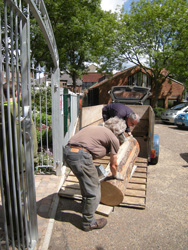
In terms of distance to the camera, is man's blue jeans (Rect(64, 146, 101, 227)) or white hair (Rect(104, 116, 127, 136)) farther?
white hair (Rect(104, 116, 127, 136))

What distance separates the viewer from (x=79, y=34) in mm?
20203

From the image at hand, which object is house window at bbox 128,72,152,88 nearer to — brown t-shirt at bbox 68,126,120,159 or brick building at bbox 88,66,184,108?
brick building at bbox 88,66,184,108

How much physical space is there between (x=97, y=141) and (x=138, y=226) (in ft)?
4.87

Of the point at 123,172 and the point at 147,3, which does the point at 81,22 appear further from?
the point at 123,172

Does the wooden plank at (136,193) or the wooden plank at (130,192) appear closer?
the wooden plank at (130,192)

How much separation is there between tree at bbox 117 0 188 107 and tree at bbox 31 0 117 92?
155cm

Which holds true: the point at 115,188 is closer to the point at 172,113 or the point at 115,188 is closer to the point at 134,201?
the point at 134,201

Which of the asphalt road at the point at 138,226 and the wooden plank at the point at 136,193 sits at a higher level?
the wooden plank at the point at 136,193

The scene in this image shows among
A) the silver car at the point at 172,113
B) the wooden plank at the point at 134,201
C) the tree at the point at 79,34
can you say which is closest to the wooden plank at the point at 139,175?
the wooden plank at the point at 134,201

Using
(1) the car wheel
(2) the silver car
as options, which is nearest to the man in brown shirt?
(1) the car wheel

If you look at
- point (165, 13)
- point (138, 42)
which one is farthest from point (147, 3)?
point (138, 42)

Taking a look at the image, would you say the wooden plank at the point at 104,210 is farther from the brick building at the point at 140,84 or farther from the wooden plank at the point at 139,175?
the brick building at the point at 140,84

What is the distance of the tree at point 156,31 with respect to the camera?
19.8 metres

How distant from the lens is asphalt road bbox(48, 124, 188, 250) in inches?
117
